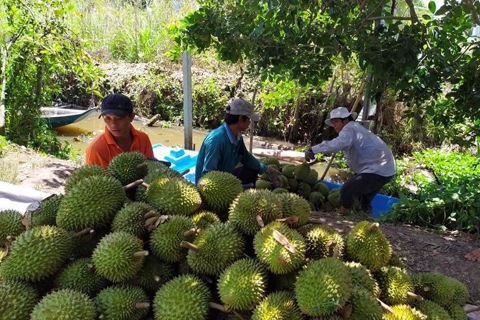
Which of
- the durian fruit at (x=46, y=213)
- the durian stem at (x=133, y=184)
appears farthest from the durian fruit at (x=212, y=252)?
the durian fruit at (x=46, y=213)

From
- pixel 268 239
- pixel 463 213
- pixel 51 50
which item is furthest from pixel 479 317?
pixel 51 50

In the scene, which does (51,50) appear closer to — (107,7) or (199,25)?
(199,25)

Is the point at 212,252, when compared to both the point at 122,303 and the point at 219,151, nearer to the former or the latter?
the point at 122,303

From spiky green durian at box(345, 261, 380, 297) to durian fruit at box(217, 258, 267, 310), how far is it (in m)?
0.30

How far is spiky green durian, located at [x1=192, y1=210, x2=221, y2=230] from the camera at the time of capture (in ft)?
5.17

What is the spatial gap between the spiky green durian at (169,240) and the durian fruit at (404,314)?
28.4 inches

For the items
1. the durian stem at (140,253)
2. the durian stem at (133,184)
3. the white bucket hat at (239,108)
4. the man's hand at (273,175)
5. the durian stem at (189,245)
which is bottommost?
the man's hand at (273,175)

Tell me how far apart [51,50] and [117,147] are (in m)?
3.91

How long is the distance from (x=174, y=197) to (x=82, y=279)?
1.46 feet

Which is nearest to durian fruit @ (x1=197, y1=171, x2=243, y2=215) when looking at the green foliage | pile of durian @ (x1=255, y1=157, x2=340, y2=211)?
the green foliage

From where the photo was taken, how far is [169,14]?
47.1 feet

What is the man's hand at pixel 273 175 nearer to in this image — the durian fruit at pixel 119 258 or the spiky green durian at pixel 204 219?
the spiky green durian at pixel 204 219

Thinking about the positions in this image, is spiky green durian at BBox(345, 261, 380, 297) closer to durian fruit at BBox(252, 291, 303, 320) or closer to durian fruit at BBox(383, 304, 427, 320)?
durian fruit at BBox(383, 304, 427, 320)

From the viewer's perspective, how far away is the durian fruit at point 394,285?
1410 mm
